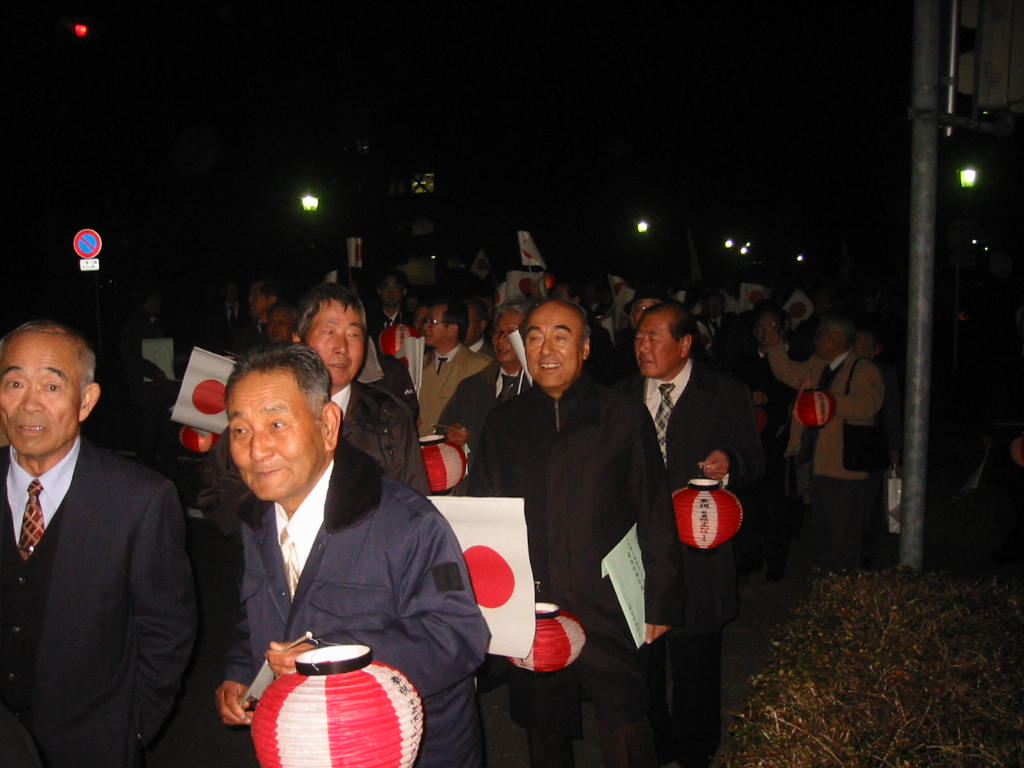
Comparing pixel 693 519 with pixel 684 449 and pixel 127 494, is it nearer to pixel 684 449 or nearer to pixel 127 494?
pixel 684 449

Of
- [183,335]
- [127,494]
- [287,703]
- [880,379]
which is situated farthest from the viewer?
[183,335]

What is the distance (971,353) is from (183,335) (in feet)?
56.6

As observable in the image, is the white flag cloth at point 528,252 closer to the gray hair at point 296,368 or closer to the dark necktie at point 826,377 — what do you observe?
the dark necktie at point 826,377

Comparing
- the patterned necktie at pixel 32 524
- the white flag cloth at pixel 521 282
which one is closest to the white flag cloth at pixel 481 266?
the white flag cloth at pixel 521 282

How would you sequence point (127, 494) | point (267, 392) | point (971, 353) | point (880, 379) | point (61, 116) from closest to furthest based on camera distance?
point (267, 392), point (127, 494), point (880, 379), point (971, 353), point (61, 116)

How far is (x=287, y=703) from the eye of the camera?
6.15 ft

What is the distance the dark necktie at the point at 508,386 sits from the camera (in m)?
6.02

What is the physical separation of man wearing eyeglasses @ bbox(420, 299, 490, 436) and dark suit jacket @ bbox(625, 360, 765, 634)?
2.71 metres

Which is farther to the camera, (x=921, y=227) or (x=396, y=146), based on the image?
(x=396, y=146)

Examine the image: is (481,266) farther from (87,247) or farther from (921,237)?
(921,237)

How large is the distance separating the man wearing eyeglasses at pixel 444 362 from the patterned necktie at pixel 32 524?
409cm

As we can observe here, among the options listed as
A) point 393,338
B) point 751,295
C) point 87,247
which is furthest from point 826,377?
point 87,247

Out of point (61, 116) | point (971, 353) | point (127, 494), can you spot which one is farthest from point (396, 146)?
point (127, 494)

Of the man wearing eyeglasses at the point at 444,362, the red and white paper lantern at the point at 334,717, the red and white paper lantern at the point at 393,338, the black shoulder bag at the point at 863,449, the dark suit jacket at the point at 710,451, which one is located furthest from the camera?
the red and white paper lantern at the point at 393,338
